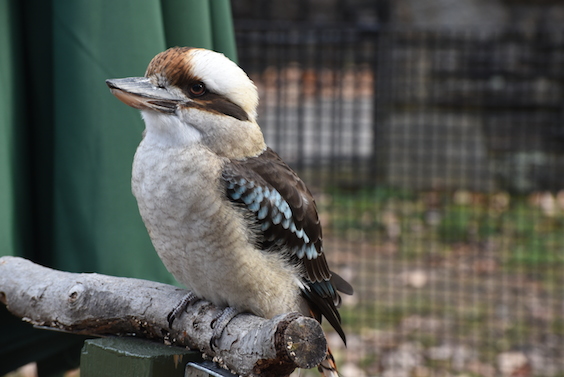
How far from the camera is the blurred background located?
3.81 m

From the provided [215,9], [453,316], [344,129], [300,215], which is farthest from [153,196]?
[344,129]

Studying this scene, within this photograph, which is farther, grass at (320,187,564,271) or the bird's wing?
grass at (320,187,564,271)

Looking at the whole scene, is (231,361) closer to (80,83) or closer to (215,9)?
(80,83)

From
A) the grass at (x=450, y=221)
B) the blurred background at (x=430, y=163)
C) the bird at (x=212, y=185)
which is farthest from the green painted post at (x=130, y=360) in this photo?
the grass at (x=450, y=221)

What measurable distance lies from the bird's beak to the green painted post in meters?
0.46

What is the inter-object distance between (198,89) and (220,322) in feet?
1.65

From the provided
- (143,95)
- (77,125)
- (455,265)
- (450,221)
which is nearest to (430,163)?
(450,221)

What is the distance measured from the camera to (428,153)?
5.40 m

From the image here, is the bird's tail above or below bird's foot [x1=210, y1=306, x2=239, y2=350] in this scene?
below

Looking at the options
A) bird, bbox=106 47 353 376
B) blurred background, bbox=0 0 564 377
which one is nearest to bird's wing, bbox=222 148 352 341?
bird, bbox=106 47 353 376

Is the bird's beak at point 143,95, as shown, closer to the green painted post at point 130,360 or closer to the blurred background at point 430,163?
the green painted post at point 130,360

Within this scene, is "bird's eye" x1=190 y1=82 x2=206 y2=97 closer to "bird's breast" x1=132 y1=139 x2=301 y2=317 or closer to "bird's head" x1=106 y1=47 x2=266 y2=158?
"bird's head" x1=106 y1=47 x2=266 y2=158

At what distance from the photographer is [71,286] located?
1316 mm

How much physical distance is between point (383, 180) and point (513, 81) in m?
1.26
